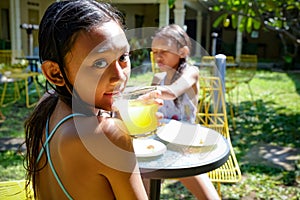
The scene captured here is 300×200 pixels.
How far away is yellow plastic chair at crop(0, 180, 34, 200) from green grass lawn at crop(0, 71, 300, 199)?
0.61 m

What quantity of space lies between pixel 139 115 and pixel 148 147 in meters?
0.27

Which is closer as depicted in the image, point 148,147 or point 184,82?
point 148,147

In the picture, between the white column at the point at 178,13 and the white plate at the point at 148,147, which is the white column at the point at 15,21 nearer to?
the white column at the point at 178,13

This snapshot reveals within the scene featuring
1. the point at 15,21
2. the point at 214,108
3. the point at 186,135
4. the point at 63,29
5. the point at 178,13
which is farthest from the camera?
the point at 15,21

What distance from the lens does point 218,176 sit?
6.75ft

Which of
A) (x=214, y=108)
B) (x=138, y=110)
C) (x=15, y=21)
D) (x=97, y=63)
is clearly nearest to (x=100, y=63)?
(x=97, y=63)

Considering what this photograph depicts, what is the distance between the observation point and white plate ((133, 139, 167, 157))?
1398mm

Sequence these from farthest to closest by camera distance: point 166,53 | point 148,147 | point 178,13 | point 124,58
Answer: point 178,13 → point 166,53 → point 148,147 → point 124,58

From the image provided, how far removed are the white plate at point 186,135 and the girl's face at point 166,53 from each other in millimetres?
540

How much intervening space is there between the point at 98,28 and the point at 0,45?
37.9ft

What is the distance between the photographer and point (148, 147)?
1.46 meters

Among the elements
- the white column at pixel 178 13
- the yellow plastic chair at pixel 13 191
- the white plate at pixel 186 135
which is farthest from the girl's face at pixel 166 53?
Result: the white column at pixel 178 13

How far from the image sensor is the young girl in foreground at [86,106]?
77 cm

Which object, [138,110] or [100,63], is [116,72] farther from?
[138,110]
